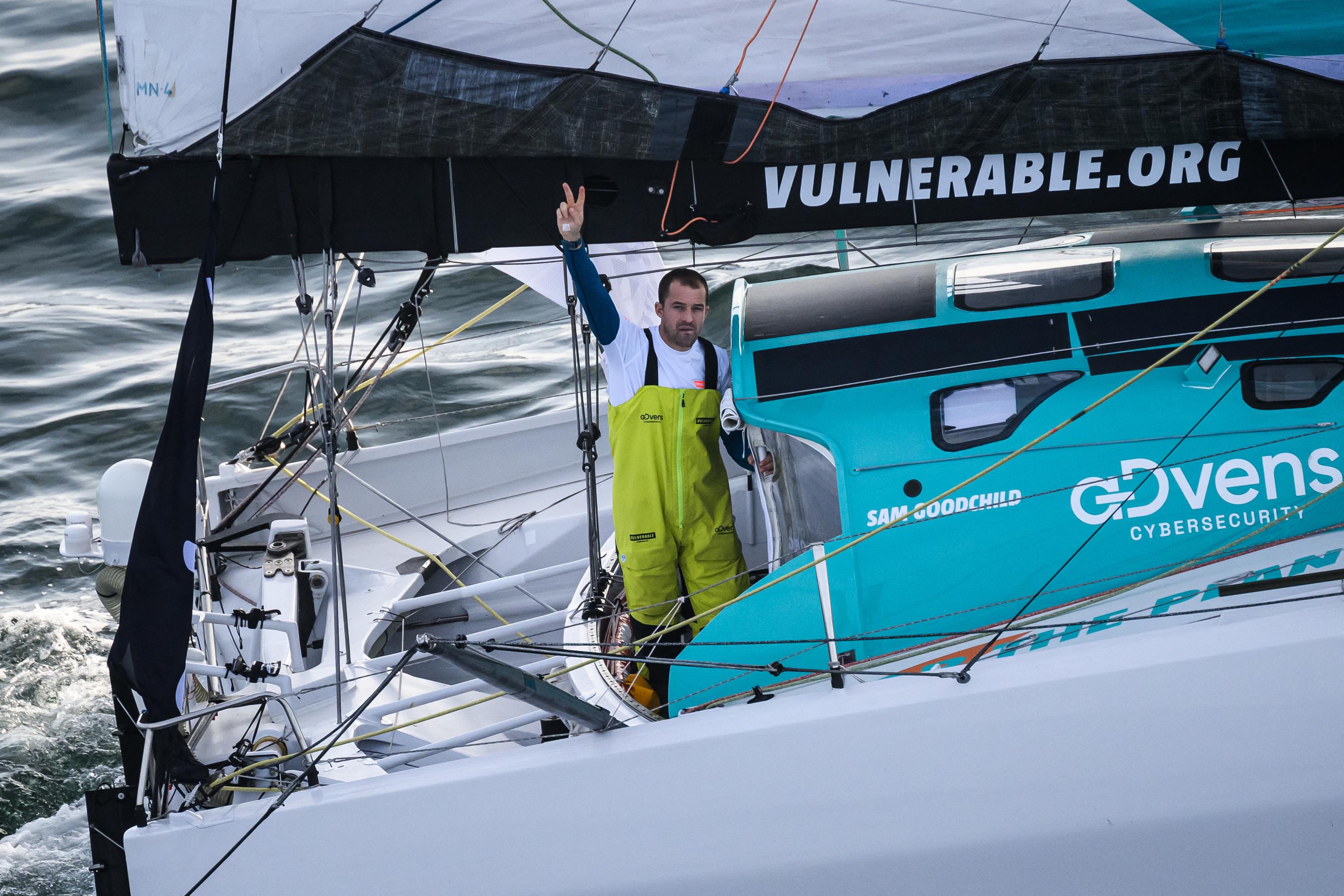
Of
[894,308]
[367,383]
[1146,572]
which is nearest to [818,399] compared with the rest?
[894,308]

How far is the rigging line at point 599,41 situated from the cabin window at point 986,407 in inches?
44.3

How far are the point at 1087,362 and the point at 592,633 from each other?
64.4 inches

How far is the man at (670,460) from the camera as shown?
11.5 ft

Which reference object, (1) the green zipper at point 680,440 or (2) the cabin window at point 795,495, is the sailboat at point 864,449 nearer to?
(2) the cabin window at point 795,495

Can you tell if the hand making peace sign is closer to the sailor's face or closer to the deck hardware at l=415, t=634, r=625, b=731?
the sailor's face

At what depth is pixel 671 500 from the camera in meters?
3.54

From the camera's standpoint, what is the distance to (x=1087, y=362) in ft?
10.3

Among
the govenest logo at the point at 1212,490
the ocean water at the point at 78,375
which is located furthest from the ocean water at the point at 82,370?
the govenest logo at the point at 1212,490

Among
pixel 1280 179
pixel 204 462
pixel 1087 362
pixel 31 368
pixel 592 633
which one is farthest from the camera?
pixel 31 368

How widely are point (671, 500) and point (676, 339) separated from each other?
1.53 feet

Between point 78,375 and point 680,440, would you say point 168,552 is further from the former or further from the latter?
point 78,375

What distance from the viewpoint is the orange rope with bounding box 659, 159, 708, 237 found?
3.36 metres

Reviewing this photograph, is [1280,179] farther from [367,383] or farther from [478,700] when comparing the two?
[367,383]

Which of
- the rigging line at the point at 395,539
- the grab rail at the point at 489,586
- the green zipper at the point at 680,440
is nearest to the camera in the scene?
the green zipper at the point at 680,440
